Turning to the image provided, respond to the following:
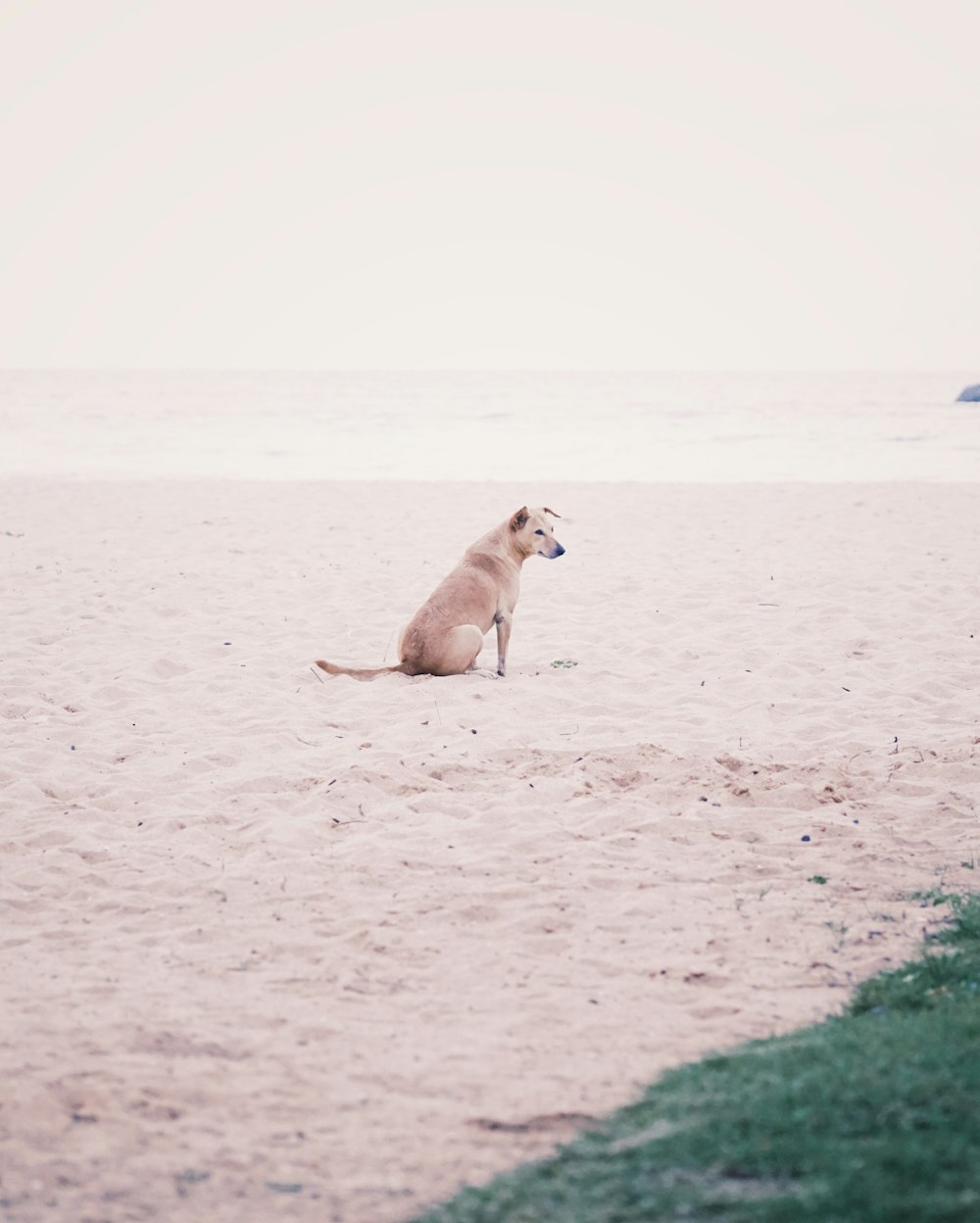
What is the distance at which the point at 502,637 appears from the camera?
27.6 ft

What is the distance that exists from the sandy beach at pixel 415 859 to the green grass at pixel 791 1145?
0.74ft

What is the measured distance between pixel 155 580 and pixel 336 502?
6.68 meters

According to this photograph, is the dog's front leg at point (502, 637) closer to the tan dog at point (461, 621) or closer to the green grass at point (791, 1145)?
the tan dog at point (461, 621)

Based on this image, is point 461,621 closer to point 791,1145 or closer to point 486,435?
point 791,1145

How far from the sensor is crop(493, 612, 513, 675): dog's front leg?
27.5ft

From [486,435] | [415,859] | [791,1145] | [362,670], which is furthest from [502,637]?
[486,435]

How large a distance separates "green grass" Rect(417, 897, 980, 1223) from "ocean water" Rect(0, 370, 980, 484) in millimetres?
20696

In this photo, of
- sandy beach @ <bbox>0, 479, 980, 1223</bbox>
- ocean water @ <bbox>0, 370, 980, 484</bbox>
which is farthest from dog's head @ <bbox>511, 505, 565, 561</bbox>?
ocean water @ <bbox>0, 370, 980, 484</bbox>

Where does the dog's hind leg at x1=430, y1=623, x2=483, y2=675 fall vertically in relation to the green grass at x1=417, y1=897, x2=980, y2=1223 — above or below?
above

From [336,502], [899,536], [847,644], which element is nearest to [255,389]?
[336,502]

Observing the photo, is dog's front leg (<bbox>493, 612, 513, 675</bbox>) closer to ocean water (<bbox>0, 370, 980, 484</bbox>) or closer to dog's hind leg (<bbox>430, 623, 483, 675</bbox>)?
dog's hind leg (<bbox>430, 623, 483, 675</bbox>)

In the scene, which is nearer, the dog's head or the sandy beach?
the sandy beach

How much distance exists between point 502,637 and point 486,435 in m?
28.9

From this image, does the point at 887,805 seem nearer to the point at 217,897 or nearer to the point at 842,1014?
the point at 842,1014
